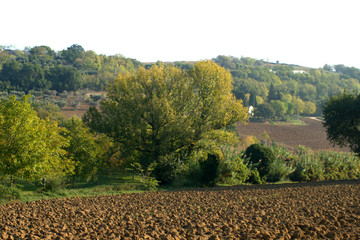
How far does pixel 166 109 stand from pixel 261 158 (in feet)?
24.9

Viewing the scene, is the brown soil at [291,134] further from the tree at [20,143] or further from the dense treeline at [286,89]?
the tree at [20,143]

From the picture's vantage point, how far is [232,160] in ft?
70.9

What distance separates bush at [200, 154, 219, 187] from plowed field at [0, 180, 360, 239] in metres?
5.24

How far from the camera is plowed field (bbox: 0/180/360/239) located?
8.38 m

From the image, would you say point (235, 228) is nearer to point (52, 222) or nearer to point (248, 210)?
point (248, 210)

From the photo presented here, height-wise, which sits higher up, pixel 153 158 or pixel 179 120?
pixel 179 120

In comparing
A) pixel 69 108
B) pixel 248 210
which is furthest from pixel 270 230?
pixel 69 108

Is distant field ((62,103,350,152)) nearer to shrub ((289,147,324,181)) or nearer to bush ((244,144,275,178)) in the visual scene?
shrub ((289,147,324,181))

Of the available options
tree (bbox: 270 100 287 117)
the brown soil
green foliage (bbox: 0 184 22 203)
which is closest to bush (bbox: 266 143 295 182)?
green foliage (bbox: 0 184 22 203)

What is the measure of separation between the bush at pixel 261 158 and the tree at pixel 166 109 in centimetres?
284

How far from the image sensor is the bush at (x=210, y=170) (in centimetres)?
2028

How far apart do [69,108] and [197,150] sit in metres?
53.3

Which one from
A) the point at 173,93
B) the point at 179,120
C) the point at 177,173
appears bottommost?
the point at 177,173

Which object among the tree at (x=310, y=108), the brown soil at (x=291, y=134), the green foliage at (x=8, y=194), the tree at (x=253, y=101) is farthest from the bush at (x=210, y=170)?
the tree at (x=310, y=108)
